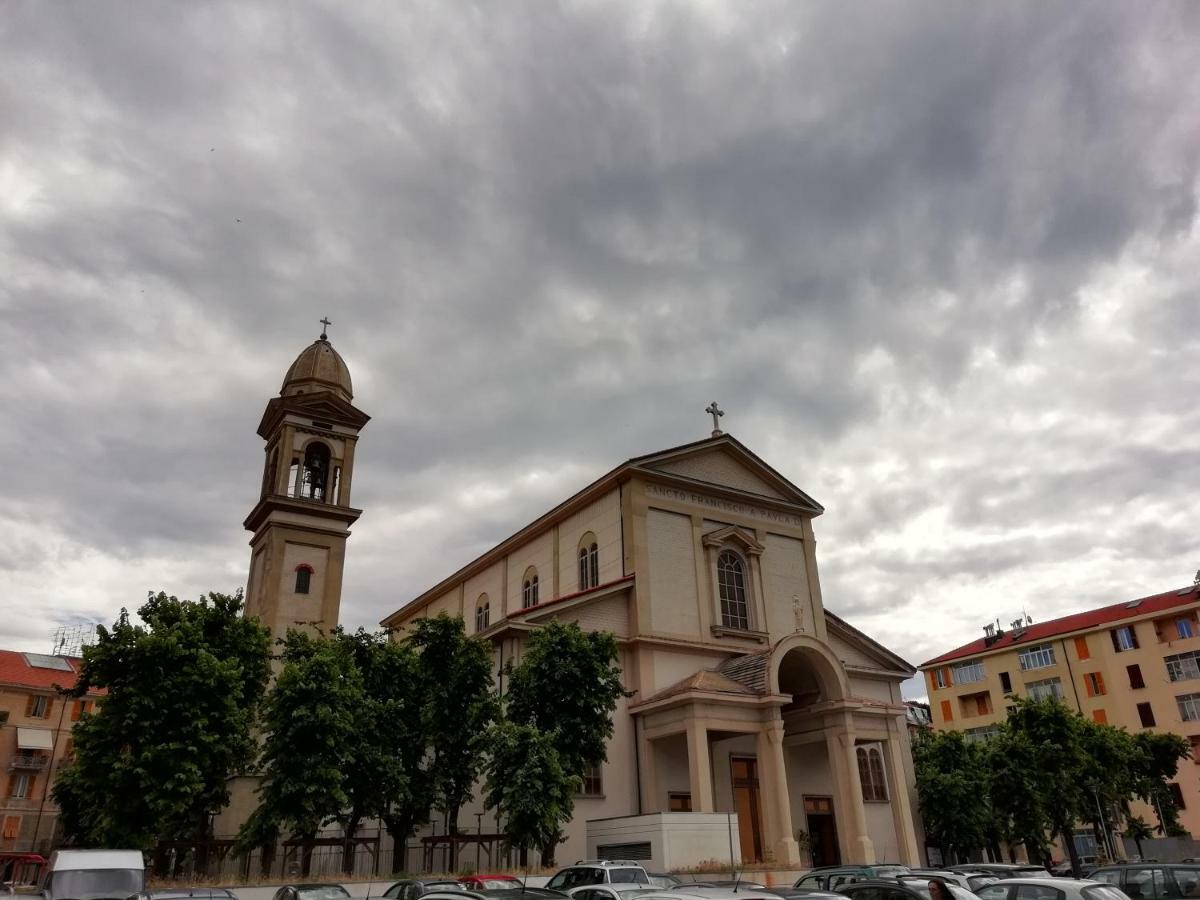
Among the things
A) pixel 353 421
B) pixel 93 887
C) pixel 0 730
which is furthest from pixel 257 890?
pixel 0 730

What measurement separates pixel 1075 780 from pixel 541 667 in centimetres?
Answer: 2197

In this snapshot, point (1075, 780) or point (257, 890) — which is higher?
point (1075, 780)

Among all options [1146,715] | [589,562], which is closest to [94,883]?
[589,562]

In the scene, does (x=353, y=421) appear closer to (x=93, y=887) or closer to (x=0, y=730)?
(x=93, y=887)

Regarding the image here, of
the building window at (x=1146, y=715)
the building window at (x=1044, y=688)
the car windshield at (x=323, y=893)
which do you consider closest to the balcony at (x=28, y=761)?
the car windshield at (x=323, y=893)

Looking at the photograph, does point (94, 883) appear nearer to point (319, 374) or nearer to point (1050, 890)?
point (1050, 890)

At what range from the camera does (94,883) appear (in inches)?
700

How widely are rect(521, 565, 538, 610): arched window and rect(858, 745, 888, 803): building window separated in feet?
50.6

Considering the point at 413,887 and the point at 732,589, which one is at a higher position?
the point at 732,589

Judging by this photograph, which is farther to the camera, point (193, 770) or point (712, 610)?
point (712, 610)

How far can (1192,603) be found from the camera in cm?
5200

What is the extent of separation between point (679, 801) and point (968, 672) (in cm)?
4487

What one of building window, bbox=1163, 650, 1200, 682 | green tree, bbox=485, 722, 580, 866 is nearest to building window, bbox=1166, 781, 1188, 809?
building window, bbox=1163, 650, 1200, 682

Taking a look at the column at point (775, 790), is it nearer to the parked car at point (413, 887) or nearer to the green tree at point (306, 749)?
the parked car at point (413, 887)
